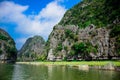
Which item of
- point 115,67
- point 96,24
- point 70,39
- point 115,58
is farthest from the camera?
point 70,39

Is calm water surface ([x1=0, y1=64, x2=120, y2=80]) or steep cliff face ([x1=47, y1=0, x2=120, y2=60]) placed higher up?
steep cliff face ([x1=47, y1=0, x2=120, y2=60])

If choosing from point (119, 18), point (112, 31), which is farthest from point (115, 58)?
point (119, 18)

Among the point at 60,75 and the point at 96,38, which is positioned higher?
the point at 96,38

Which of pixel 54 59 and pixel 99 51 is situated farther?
pixel 54 59

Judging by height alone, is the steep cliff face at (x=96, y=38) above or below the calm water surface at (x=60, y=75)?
above

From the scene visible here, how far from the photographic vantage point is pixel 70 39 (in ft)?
595

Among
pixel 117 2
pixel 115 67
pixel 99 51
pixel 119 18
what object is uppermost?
pixel 117 2

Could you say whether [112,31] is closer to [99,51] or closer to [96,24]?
[99,51]

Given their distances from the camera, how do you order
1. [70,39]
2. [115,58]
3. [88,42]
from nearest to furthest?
[115,58], [88,42], [70,39]

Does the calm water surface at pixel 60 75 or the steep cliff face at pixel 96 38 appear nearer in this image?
the calm water surface at pixel 60 75

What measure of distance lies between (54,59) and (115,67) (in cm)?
10892

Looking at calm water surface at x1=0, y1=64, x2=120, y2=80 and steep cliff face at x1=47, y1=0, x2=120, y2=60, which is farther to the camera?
steep cliff face at x1=47, y1=0, x2=120, y2=60

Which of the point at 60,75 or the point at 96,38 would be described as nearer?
the point at 60,75

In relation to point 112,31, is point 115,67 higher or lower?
lower
